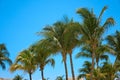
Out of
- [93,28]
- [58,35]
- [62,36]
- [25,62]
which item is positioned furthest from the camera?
[25,62]

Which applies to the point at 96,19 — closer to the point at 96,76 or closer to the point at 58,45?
the point at 58,45

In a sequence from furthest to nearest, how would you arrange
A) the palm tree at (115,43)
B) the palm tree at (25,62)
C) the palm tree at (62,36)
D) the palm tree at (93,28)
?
the palm tree at (115,43)
the palm tree at (25,62)
the palm tree at (62,36)
the palm tree at (93,28)

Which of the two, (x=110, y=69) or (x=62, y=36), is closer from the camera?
(x=62, y=36)

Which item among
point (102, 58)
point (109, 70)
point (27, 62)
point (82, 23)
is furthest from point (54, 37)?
point (102, 58)

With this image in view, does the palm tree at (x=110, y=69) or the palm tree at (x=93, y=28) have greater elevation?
the palm tree at (x=93, y=28)

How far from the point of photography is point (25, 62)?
35.8 metres

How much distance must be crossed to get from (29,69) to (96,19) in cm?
1309

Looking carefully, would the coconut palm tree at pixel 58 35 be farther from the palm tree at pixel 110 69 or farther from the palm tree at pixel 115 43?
the palm tree at pixel 115 43

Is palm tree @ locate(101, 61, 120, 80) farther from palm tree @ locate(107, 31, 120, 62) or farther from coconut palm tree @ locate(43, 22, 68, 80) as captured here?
coconut palm tree @ locate(43, 22, 68, 80)

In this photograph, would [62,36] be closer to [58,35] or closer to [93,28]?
[58,35]

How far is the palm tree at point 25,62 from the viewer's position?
117 feet

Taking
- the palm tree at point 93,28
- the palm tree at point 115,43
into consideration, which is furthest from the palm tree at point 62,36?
the palm tree at point 115,43

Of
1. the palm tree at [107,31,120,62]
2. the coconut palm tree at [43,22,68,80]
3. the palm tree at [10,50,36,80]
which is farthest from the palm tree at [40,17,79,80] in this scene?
the palm tree at [107,31,120,62]

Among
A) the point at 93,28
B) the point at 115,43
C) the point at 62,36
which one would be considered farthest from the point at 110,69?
the point at 93,28
